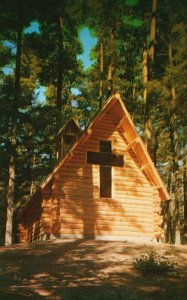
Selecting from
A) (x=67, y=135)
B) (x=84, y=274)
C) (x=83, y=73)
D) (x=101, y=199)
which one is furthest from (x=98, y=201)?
(x=83, y=73)

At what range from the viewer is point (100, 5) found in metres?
25.1

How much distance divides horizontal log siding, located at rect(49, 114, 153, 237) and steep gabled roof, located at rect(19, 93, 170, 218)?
11.9 inches

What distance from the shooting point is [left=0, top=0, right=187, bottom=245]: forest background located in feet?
73.1

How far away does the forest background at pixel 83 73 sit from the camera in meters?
22.3

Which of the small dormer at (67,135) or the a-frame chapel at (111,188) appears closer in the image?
the a-frame chapel at (111,188)

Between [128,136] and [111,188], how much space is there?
2.95m

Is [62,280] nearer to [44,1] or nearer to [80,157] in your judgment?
[80,157]

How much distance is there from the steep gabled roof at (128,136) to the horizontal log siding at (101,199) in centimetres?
30

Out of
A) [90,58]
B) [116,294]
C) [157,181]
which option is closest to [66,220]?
[157,181]

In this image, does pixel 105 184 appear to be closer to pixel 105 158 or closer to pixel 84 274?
pixel 105 158

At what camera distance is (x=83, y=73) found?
102 feet

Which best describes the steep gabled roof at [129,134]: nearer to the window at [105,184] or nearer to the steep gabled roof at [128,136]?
the steep gabled roof at [128,136]

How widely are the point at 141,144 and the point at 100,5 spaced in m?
11.6

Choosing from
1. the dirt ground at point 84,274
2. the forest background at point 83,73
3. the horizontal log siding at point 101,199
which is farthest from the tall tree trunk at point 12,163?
the dirt ground at point 84,274
